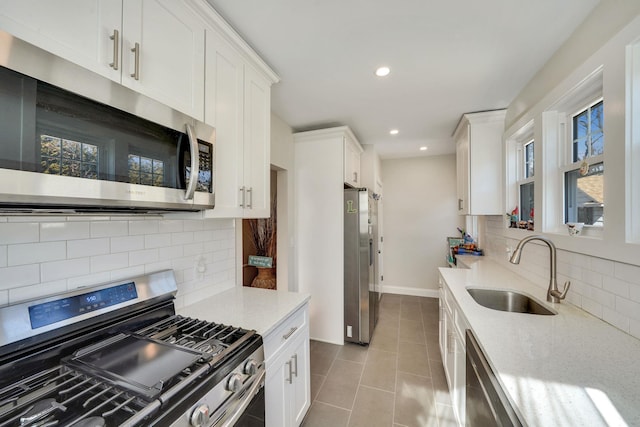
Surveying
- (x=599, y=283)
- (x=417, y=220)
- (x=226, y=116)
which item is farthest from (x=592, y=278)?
(x=417, y=220)

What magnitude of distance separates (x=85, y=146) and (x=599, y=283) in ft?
7.55

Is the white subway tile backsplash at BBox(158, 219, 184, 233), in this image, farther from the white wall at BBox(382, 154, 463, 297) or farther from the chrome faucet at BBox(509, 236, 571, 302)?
the white wall at BBox(382, 154, 463, 297)

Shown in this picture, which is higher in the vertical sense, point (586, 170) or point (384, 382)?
point (586, 170)

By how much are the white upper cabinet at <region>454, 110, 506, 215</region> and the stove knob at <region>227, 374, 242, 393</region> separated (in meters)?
2.58

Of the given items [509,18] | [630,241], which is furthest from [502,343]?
[509,18]

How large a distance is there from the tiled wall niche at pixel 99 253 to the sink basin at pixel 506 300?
194 cm

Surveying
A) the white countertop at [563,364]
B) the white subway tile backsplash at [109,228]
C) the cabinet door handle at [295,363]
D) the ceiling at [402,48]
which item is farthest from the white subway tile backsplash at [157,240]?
the white countertop at [563,364]

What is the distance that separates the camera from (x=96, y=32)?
2.78ft

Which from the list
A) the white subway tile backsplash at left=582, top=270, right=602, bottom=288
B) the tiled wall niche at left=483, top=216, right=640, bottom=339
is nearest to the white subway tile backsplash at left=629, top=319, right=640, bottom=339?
the tiled wall niche at left=483, top=216, right=640, bottom=339

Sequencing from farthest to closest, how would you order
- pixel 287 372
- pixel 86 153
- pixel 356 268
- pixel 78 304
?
pixel 356 268 → pixel 287 372 → pixel 78 304 → pixel 86 153

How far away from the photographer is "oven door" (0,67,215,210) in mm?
631

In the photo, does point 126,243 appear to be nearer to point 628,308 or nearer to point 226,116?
point 226,116

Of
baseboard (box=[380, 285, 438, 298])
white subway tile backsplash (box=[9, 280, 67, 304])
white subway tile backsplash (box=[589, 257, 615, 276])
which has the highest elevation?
white subway tile backsplash (box=[589, 257, 615, 276])

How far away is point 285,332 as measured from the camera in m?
1.45
